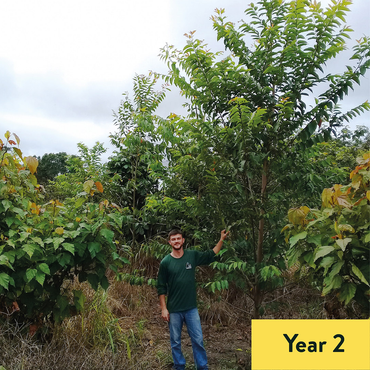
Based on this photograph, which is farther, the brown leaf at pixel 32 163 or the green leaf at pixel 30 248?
the brown leaf at pixel 32 163

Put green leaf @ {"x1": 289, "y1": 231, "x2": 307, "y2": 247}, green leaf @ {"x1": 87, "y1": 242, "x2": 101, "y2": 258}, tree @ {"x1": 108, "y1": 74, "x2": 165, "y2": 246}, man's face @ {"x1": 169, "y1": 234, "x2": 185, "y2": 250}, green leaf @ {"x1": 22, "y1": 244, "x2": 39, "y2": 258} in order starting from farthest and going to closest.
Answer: tree @ {"x1": 108, "y1": 74, "x2": 165, "y2": 246} → man's face @ {"x1": 169, "y1": 234, "x2": 185, "y2": 250} → green leaf @ {"x1": 87, "y1": 242, "x2": 101, "y2": 258} → green leaf @ {"x1": 22, "y1": 244, "x2": 39, "y2": 258} → green leaf @ {"x1": 289, "y1": 231, "x2": 307, "y2": 247}

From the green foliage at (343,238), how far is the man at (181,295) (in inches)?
50.8

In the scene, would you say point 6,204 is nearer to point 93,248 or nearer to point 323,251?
point 93,248

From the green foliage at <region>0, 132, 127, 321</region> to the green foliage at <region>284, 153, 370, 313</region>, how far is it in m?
1.88

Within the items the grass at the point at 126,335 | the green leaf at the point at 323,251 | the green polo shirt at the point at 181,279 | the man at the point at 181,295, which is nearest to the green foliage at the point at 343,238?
the green leaf at the point at 323,251

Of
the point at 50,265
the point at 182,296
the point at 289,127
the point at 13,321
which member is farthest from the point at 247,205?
the point at 13,321

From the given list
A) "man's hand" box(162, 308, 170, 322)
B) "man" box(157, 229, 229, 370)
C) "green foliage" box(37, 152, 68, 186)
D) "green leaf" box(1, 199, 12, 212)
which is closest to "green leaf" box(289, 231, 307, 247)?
"man" box(157, 229, 229, 370)

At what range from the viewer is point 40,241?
11.7 feet

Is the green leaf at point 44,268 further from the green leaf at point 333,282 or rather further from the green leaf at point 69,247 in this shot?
the green leaf at point 333,282

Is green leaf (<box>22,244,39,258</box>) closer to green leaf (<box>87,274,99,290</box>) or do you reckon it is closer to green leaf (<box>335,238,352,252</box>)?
green leaf (<box>87,274,99,290</box>)

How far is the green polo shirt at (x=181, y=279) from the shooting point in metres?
4.30

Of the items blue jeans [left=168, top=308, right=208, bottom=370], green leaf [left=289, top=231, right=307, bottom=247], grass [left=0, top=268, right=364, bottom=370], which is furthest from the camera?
blue jeans [left=168, top=308, right=208, bottom=370]

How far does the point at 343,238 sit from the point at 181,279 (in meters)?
2.17

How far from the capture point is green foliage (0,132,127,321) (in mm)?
3658
